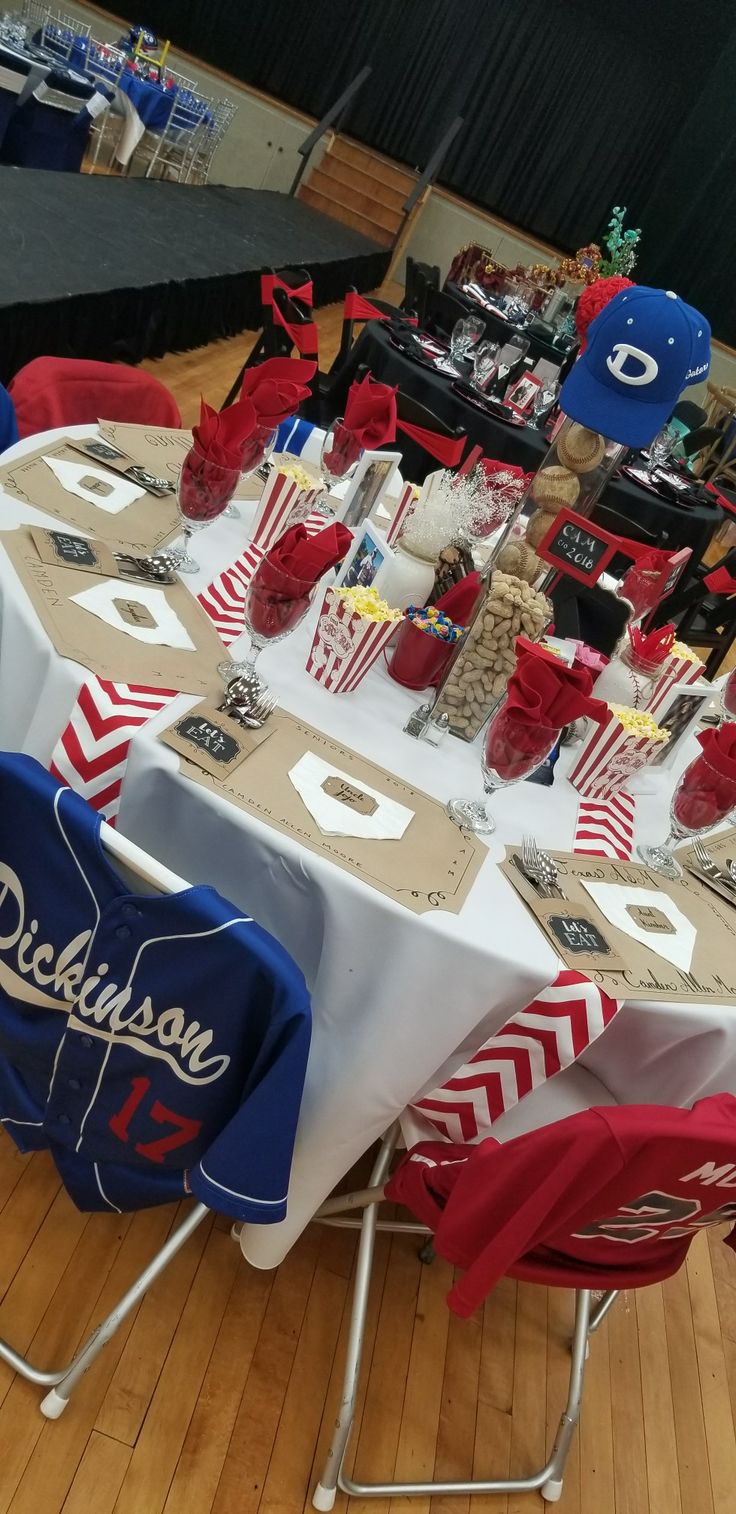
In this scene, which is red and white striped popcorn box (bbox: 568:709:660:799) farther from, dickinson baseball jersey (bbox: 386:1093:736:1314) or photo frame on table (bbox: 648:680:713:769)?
dickinson baseball jersey (bbox: 386:1093:736:1314)

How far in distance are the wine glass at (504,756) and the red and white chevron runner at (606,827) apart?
0.18 meters

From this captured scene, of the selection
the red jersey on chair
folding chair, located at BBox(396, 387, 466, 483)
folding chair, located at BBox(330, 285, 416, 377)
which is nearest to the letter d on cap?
folding chair, located at BBox(396, 387, 466, 483)

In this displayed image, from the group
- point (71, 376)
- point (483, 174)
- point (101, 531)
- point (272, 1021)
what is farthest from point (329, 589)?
point (483, 174)

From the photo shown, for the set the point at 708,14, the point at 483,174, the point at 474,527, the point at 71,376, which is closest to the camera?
the point at 474,527

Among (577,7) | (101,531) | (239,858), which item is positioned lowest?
(239,858)

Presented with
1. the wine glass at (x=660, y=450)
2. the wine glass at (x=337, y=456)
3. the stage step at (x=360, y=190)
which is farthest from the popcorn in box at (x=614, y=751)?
the stage step at (x=360, y=190)

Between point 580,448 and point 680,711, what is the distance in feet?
1.64

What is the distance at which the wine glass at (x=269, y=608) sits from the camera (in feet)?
4.42

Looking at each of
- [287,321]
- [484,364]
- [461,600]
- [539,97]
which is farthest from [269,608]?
[539,97]

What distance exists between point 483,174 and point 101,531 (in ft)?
36.2

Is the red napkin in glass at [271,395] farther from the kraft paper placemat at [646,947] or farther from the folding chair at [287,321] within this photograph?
the folding chair at [287,321]

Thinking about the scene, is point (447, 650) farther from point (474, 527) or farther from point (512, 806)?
point (474, 527)

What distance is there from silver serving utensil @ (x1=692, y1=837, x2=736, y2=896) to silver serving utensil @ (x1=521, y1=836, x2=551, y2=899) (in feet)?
1.30

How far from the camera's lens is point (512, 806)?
151 centimetres
